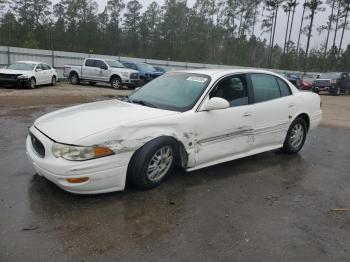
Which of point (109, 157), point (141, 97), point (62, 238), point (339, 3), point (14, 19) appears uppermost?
point (339, 3)

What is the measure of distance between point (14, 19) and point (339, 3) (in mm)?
49775

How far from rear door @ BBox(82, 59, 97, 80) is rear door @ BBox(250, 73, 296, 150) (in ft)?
55.6

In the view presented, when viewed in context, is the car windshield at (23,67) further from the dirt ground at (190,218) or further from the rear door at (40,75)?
the dirt ground at (190,218)

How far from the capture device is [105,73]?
69.9ft

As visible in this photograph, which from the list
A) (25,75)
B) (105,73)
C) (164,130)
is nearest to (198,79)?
(164,130)

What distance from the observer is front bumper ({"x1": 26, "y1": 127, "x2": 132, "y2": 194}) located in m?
→ 3.82

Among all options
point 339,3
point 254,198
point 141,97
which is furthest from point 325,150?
point 339,3

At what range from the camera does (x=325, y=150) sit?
7.24m

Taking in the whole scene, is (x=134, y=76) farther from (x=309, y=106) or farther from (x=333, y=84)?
(x=309, y=106)

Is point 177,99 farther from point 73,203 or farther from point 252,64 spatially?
point 252,64

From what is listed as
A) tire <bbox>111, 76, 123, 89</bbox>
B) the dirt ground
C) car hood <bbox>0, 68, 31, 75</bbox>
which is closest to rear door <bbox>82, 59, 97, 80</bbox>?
tire <bbox>111, 76, 123, 89</bbox>

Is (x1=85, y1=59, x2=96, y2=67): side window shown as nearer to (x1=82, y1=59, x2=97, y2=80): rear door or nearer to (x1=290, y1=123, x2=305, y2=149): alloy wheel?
(x1=82, y1=59, x2=97, y2=80): rear door

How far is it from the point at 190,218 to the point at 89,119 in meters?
1.69

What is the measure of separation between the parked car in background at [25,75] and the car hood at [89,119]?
14.3 m
